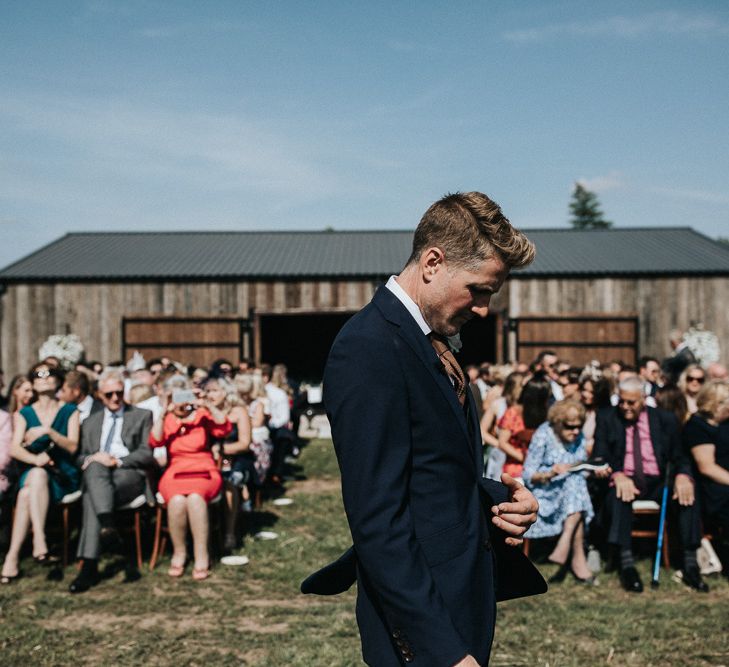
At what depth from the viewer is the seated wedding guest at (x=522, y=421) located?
6.84 meters

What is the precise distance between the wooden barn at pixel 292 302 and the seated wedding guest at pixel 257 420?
1097 cm

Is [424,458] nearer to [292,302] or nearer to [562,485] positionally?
[562,485]

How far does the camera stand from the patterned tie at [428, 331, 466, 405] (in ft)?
6.57

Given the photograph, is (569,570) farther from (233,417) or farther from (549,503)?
(233,417)

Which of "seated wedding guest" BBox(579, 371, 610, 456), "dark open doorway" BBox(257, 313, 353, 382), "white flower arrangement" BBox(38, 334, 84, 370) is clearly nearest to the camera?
"seated wedding guest" BBox(579, 371, 610, 456)

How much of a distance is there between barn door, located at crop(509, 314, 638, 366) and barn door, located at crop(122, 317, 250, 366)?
7903 mm

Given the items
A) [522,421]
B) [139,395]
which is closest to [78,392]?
[139,395]

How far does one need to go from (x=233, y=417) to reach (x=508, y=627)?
Result: 371cm

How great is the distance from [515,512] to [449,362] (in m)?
0.46

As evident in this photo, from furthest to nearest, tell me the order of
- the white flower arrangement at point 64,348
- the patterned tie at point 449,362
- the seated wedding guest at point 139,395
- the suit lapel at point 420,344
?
the white flower arrangement at point 64,348
the seated wedding guest at point 139,395
the patterned tie at point 449,362
the suit lapel at point 420,344

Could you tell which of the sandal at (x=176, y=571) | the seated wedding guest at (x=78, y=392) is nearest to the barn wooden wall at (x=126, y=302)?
the seated wedding guest at (x=78, y=392)

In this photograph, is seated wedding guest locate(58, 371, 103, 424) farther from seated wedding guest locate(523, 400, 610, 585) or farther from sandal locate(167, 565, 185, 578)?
seated wedding guest locate(523, 400, 610, 585)

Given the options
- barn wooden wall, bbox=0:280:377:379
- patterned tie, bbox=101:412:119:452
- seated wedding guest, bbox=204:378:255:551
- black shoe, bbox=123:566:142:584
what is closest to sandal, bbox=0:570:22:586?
black shoe, bbox=123:566:142:584

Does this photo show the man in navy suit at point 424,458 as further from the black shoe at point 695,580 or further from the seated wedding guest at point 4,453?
the seated wedding guest at point 4,453
